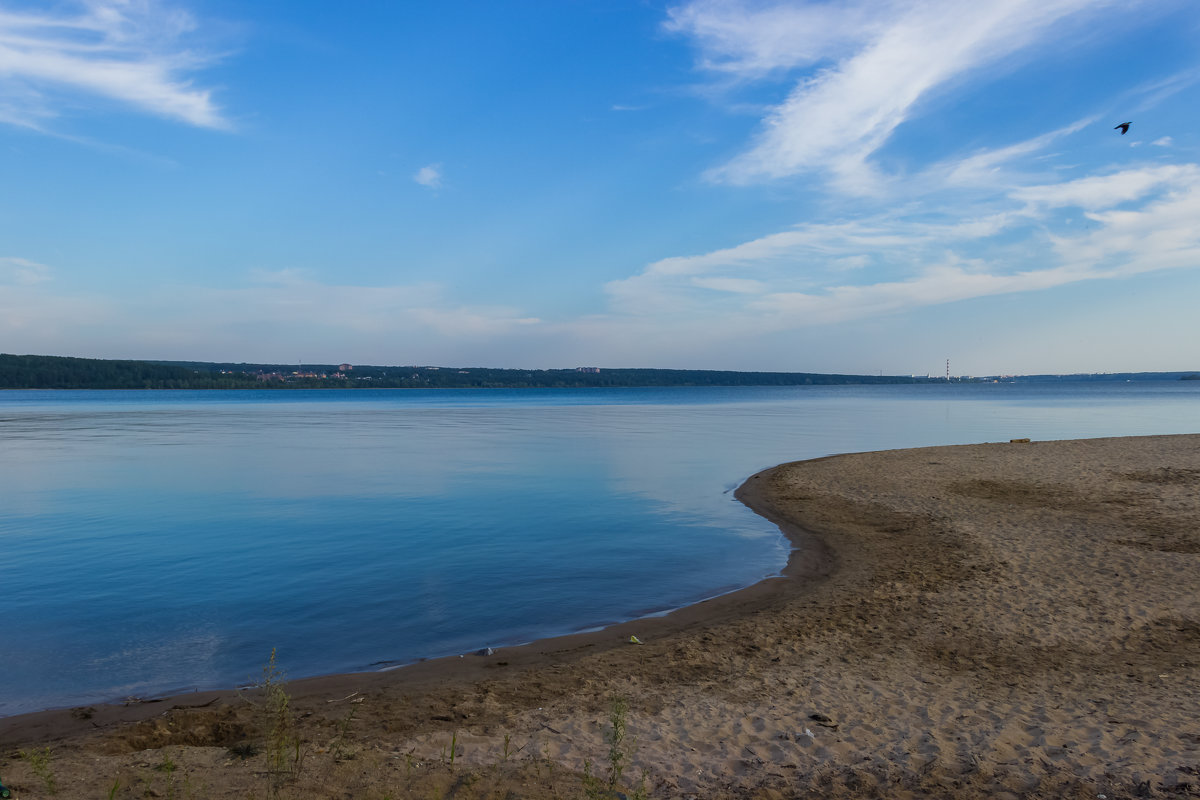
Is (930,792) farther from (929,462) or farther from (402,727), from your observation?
(929,462)

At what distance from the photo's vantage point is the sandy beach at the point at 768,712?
19.4 ft

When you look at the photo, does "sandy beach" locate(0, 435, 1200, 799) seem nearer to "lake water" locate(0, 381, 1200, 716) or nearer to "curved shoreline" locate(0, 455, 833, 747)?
"curved shoreline" locate(0, 455, 833, 747)

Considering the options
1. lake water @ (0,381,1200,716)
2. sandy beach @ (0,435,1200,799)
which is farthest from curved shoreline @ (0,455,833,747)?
lake water @ (0,381,1200,716)

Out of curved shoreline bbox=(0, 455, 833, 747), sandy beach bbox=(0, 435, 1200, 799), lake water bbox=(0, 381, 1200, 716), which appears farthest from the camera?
lake water bbox=(0, 381, 1200, 716)

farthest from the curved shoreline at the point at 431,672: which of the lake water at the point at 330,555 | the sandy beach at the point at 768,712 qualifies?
the lake water at the point at 330,555

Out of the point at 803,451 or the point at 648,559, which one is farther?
the point at 803,451

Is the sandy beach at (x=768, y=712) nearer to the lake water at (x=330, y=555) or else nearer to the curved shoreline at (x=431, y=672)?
the curved shoreline at (x=431, y=672)

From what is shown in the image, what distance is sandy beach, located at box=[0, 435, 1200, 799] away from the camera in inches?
232

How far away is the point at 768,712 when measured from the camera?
7.36 meters

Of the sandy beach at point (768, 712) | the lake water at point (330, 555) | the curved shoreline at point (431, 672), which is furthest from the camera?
the lake water at point (330, 555)

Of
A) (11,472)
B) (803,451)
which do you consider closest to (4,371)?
(11,472)

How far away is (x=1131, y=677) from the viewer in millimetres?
8008

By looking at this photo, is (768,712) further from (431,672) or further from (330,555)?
(330,555)

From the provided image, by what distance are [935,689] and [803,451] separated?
3123 cm
